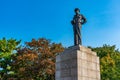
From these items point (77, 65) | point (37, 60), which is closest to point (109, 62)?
point (37, 60)

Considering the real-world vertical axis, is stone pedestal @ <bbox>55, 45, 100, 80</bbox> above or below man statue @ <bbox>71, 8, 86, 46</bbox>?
below

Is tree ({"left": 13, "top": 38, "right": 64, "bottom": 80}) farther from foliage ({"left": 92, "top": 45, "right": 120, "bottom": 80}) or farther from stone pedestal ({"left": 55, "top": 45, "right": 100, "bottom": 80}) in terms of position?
stone pedestal ({"left": 55, "top": 45, "right": 100, "bottom": 80})

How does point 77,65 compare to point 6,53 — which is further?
point 6,53

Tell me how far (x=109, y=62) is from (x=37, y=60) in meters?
14.2

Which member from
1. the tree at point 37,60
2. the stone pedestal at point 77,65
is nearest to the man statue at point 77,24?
the stone pedestal at point 77,65

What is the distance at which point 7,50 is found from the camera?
4181 centimetres

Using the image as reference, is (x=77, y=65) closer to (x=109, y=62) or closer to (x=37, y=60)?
(x=37, y=60)

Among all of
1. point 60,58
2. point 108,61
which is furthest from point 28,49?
point 60,58

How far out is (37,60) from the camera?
36.6m

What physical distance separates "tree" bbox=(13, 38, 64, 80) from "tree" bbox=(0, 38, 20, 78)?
2088 mm

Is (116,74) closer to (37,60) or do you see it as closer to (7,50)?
(37,60)

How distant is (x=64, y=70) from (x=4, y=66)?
24.6m

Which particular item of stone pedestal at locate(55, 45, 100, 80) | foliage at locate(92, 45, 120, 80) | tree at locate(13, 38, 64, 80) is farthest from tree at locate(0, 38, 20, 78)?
stone pedestal at locate(55, 45, 100, 80)

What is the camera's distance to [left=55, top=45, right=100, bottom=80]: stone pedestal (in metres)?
16.6
